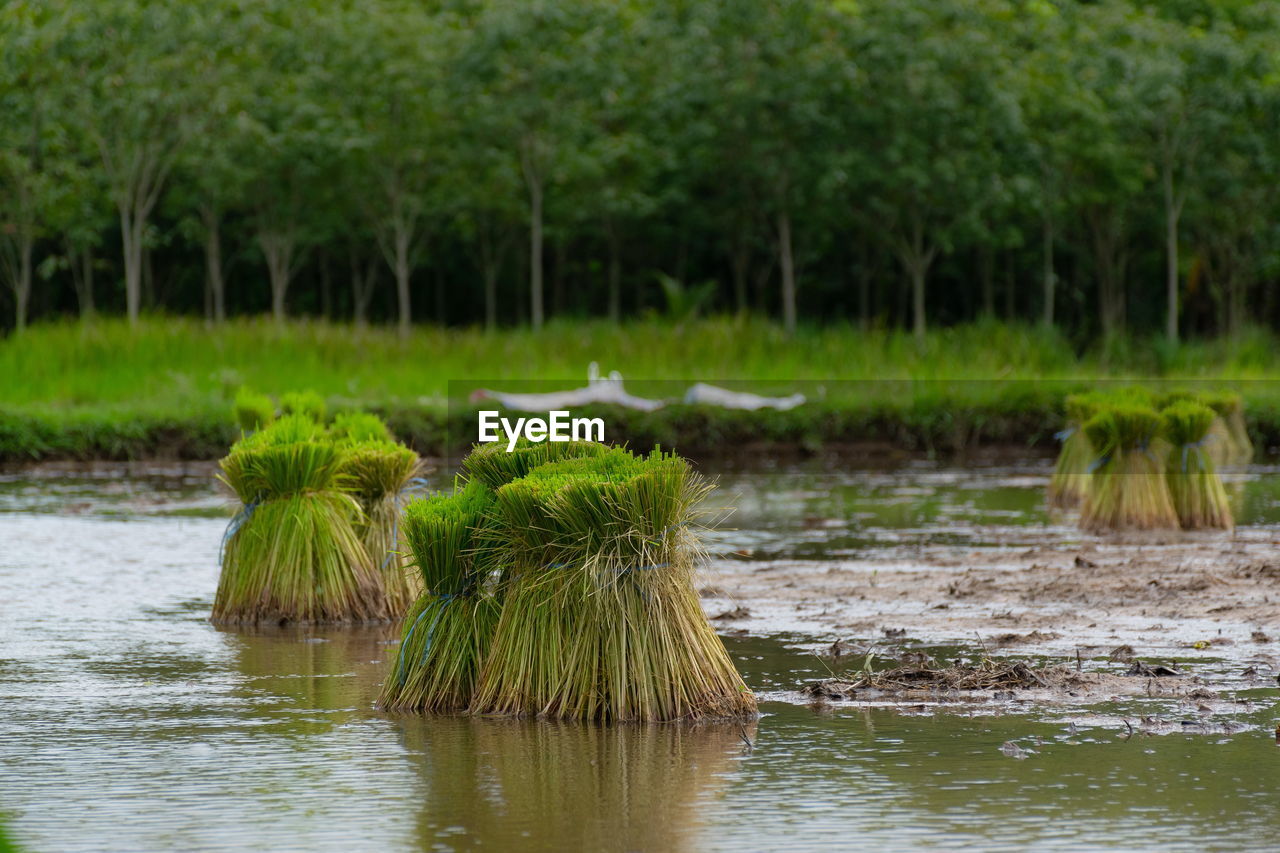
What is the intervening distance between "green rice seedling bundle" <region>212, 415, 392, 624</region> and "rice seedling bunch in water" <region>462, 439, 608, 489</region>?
2.78m

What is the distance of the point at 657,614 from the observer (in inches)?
342

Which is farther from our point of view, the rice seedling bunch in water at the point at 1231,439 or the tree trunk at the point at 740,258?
the tree trunk at the point at 740,258

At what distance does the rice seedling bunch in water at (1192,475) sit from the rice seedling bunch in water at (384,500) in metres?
8.22

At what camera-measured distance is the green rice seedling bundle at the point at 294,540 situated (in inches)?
482

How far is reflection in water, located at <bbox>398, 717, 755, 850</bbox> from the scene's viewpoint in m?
6.98

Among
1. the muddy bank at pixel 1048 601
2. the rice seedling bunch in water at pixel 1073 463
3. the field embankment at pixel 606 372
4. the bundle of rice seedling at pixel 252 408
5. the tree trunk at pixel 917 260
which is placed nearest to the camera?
the muddy bank at pixel 1048 601

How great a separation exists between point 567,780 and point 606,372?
1103 inches

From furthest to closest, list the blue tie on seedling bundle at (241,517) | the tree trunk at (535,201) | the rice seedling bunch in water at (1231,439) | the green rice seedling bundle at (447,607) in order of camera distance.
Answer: the tree trunk at (535,201)
the rice seedling bunch in water at (1231,439)
the blue tie on seedling bundle at (241,517)
the green rice seedling bundle at (447,607)

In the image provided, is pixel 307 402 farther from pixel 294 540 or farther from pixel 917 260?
pixel 917 260

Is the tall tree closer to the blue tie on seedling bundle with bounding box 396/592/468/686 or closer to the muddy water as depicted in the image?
the muddy water

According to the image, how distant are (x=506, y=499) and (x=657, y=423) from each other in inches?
842

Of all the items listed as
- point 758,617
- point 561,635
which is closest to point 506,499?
point 561,635

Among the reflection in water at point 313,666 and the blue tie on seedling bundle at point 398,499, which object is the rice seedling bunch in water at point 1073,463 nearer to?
the blue tie on seedling bundle at point 398,499

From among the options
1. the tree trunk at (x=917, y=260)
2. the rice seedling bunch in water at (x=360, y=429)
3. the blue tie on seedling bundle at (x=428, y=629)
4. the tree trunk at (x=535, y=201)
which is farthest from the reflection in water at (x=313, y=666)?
the tree trunk at (x=535, y=201)
